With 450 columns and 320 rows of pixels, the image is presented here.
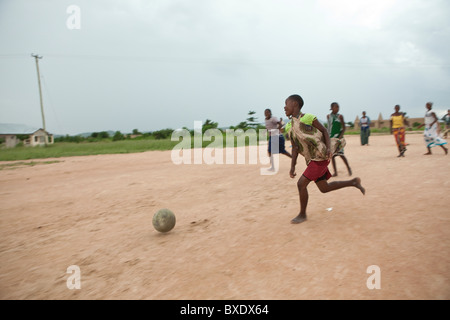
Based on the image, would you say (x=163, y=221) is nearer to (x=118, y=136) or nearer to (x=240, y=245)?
(x=240, y=245)

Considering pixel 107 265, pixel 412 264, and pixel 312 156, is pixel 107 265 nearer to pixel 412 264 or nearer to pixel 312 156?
pixel 312 156

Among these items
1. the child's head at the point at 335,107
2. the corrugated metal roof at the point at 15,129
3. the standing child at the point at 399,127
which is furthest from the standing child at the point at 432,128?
the corrugated metal roof at the point at 15,129

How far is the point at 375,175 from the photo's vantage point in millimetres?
7258

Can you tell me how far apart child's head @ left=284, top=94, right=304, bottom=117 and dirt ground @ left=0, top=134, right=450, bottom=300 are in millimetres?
1622

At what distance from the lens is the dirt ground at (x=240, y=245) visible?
9.25 feet

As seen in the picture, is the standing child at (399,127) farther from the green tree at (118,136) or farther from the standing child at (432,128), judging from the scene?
the green tree at (118,136)

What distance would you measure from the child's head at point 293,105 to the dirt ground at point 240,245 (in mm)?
1622

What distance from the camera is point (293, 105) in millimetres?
4219

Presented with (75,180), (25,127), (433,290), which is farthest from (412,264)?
(25,127)

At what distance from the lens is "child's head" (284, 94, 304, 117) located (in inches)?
166

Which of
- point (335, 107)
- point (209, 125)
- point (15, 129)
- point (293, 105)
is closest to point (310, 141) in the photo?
point (293, 105)

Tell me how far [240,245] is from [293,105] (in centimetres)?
206
